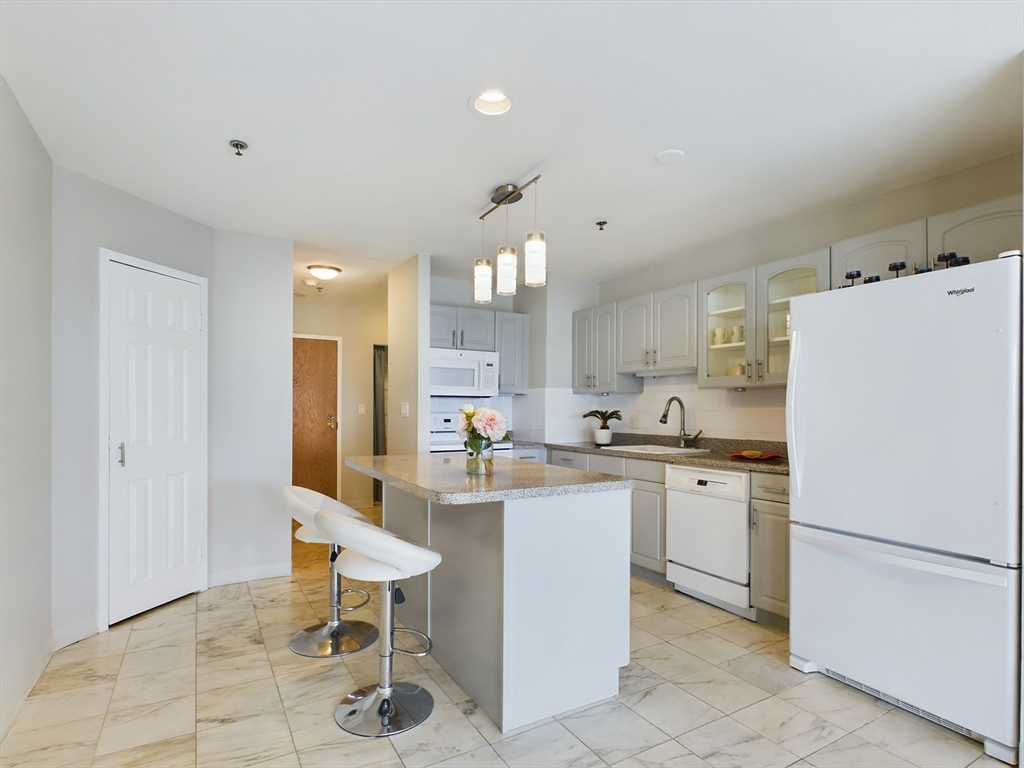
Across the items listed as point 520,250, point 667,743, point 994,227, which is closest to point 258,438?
point 520,250

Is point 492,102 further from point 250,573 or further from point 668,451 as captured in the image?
point 250,573

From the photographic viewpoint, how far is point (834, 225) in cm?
329

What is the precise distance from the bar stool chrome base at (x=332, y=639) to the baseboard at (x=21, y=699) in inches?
40.5

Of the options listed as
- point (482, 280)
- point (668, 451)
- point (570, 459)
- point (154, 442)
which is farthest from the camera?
point (570, 459)

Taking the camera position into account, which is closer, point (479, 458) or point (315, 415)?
point (479, 458)

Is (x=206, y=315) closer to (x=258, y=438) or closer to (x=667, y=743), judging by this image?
(x=258, y=438)

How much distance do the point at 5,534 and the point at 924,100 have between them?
395 centimetres

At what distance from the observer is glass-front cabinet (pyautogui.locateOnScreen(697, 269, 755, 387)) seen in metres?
3.51

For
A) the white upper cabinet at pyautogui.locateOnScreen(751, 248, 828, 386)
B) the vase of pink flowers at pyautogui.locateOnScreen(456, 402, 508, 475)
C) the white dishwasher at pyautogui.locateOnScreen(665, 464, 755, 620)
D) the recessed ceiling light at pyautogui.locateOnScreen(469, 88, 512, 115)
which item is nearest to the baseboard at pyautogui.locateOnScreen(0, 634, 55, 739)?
the vase of pink flowers at pyautogui.locateOnScreen(456, 402, 508, 475)

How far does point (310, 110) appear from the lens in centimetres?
221

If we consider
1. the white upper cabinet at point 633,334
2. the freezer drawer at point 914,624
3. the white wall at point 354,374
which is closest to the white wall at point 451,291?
the white upper cabinet at point 633,334

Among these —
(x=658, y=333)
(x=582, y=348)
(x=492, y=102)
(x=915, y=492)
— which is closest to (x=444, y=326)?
(x=582, y=348)

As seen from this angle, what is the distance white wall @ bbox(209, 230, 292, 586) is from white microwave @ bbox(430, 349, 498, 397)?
118 centimetres

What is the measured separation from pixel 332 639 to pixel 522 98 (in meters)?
2.70
